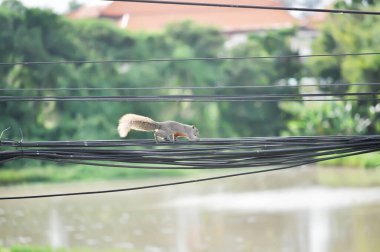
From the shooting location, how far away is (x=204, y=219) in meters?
Result: 12.5

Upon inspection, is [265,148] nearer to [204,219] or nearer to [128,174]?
[204,219]

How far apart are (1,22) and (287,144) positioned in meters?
14.8

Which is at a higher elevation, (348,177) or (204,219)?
(348,177)

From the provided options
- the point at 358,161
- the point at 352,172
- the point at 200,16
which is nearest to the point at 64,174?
the point at 352,172

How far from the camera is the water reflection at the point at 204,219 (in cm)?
1052

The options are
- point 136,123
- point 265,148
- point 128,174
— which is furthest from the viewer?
point 128,174

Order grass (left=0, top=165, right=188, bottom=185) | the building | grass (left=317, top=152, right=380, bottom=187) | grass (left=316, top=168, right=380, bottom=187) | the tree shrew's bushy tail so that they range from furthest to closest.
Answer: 1. the building
2. grass (left=0, top=165, right=188, bottom=185)
3. grass (left=317, top=152, right=380, bottom=187)
4. grass (left=316, top=168, right=380, bottom=187)
5. the tree shrew's bushy tail

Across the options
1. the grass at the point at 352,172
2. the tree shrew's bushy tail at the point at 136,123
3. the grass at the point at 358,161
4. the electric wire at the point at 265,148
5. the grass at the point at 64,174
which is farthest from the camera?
the grass at the point at 358,161

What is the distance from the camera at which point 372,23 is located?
739 inches

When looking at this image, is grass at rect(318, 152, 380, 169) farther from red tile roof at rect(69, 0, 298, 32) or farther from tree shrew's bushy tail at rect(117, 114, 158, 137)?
tree shrew's bushy tail at rect(117, 114, 158, 137)

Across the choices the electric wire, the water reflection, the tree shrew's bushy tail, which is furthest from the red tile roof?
the electric wire

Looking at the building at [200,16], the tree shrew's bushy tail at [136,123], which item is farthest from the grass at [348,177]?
the tree shrew's bushy tail at [136,123]

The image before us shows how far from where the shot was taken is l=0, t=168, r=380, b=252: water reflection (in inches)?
414

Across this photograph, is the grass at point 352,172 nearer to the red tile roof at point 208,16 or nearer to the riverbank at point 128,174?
the riverbank at point 128,174
